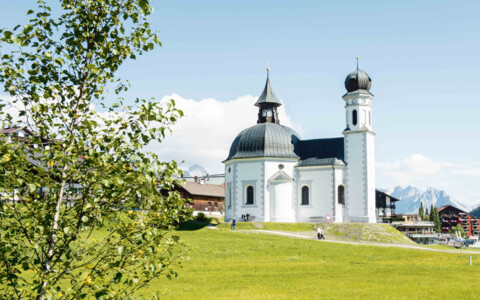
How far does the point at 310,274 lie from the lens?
84.4ft

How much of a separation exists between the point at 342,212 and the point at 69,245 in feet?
177

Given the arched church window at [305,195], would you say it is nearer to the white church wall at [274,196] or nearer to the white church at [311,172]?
the white church at [311,172]

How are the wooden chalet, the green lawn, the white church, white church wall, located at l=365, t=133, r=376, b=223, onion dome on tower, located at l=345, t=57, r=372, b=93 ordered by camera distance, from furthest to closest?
the wooden chalet < onion dome on tower, located at l=345, t=57, r=372, b=93 < the white church < white church wall, located at l=365, t=133, r=376, b=223 < the green lawn

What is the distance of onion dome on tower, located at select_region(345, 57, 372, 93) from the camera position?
61344 mm

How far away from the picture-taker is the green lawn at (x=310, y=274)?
19.1 m

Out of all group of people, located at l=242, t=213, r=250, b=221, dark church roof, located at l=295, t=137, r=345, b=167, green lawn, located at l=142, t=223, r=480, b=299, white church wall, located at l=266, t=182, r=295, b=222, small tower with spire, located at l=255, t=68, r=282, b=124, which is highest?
small tower with spire, located at l=255, t=68, r=282, b=124

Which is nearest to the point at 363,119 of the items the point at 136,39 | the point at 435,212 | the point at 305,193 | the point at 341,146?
the point at 341,146

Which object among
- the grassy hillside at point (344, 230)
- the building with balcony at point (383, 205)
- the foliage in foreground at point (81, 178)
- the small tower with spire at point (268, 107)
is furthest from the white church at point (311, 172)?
the foliage in foreground at point (81, 178)

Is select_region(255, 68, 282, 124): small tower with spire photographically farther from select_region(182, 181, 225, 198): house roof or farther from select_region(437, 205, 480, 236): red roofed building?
select_region(437, 205, 480, 236): red roofed building

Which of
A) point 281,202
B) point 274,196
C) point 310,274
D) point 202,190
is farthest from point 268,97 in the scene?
point 310,274

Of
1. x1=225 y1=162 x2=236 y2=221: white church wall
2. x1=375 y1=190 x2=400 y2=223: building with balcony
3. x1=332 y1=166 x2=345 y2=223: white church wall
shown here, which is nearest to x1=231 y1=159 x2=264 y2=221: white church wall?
x1=225 y1=162 x2=236 y2=221: white church wall

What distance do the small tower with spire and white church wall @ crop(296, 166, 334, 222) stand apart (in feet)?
31.7

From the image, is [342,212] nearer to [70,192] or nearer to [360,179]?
[360,179]

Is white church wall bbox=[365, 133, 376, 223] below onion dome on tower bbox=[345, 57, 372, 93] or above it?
below
